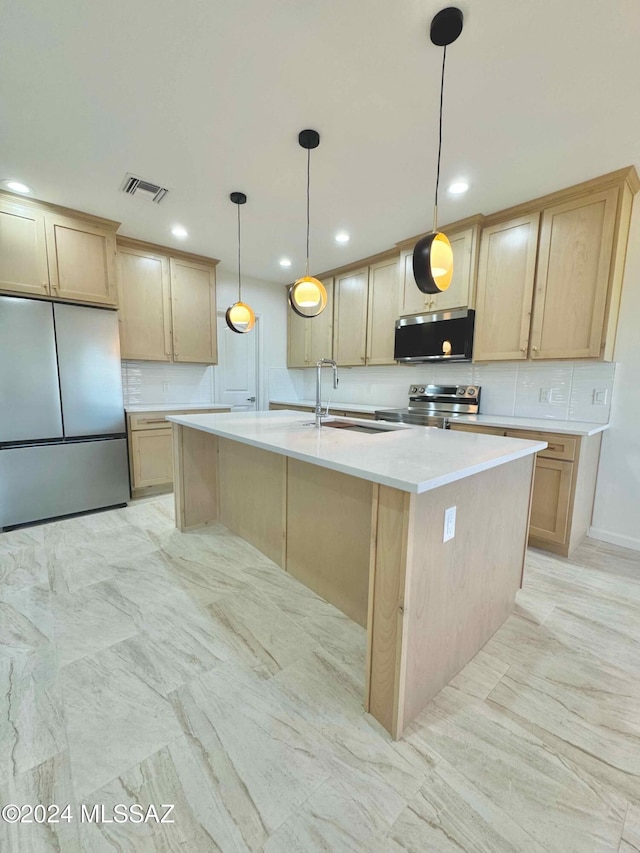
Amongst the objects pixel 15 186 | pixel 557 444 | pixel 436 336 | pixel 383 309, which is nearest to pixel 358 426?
pixel 557 444

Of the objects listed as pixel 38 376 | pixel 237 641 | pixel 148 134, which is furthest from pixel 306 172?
pixel 237 641

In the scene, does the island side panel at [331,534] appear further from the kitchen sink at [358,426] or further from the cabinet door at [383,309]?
the cabinet door at [383,309]

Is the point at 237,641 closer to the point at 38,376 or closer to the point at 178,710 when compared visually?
the point at 178,710

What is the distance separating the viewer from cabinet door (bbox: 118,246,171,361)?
11.5ft

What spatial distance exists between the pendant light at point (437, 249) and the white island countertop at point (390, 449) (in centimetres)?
72

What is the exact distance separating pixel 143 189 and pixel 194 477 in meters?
2.23

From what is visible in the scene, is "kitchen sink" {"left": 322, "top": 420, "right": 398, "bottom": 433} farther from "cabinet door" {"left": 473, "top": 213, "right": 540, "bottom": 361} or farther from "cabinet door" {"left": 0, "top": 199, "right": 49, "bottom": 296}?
"cabinet door" {"left": 0, "top": 199, "right": 49, "bottom": 296}

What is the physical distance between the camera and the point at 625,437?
8.59 ft

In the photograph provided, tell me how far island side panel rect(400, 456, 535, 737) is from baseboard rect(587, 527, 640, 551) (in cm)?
154

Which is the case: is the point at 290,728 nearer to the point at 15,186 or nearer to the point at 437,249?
the point at 437,249

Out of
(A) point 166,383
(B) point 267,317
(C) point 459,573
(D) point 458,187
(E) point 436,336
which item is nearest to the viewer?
(C) point 459,573

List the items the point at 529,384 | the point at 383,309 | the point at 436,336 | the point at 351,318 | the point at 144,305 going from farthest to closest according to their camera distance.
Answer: the point at 351,318
the point at 383,309
the point at 144,305
the point at 436,336
the point at 529,384

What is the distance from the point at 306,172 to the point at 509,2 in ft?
4.41

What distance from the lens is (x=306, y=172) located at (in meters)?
2.34
